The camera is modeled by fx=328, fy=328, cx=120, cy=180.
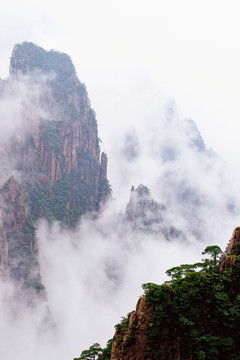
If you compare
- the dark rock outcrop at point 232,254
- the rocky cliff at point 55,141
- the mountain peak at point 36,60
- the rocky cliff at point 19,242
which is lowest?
the dark rock outcrop at point 232,254

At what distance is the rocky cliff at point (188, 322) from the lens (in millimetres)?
23188

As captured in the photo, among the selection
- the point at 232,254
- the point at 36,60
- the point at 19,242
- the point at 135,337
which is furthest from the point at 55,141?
the point at 135,337

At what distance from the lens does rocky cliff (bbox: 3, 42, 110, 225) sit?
110m

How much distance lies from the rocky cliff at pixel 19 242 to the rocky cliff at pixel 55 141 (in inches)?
638

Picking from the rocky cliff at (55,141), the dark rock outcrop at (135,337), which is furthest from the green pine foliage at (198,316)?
the rocky cliff at (55,141)

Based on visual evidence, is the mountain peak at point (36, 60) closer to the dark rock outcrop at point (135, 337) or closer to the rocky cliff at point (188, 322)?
the dark rock outcrop at point (135, 337)

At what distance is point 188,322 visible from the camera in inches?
919

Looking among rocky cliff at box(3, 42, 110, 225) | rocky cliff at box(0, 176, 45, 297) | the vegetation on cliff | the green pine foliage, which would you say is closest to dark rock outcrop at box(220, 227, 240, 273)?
the vegetation on cliff

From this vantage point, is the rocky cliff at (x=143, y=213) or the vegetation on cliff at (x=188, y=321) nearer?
the vegetation on cliff at (x=188, y=321)

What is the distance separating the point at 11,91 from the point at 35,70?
14.7 m

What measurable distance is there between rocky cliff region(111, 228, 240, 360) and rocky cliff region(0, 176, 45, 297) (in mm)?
59941

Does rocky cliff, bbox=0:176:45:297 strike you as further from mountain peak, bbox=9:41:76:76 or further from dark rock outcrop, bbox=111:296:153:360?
dark rock outcrop, bbox=111:296:153:360

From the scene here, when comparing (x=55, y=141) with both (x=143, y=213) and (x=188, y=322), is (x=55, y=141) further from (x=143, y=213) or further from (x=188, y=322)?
(x=188, y=322)

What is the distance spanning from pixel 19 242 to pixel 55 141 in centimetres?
4688
